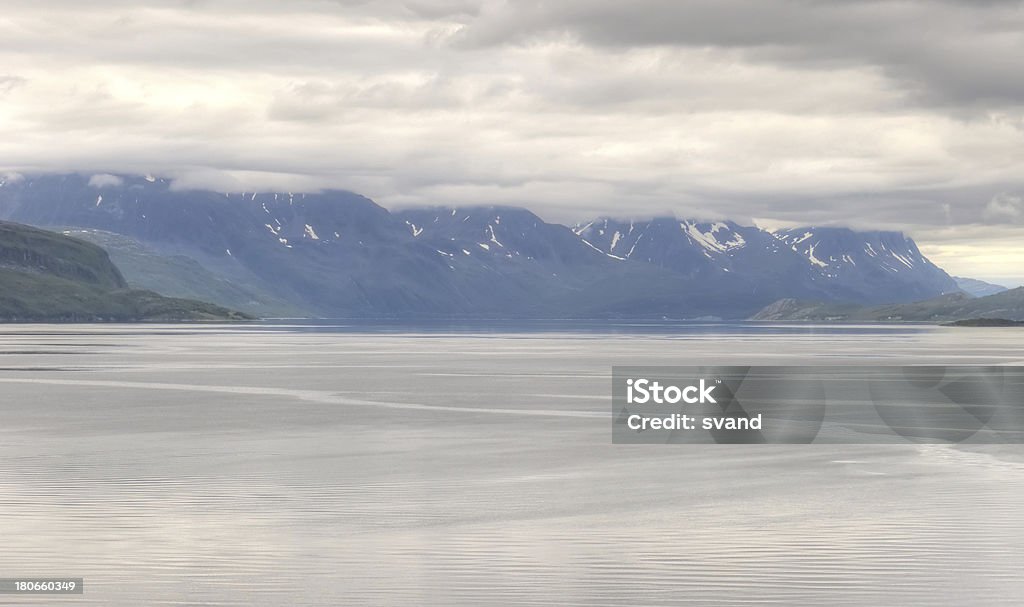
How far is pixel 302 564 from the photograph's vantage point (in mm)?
31531

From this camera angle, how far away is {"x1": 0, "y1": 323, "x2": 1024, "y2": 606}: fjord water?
29.4m

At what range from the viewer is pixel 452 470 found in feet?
169

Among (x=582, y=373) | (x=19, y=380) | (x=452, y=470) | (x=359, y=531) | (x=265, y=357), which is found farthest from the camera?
(x=265, y=357)

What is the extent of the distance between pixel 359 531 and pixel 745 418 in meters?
47.1

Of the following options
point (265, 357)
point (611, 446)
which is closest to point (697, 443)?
point (611, 446)

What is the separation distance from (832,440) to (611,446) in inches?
451

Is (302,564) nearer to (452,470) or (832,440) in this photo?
(452,470)

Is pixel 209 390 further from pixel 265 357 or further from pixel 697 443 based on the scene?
pixel 265 357

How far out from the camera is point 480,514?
39750 millimetres

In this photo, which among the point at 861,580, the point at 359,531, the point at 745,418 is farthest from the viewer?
the point at 745,418

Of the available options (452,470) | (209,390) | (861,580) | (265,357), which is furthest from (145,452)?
(265,357)

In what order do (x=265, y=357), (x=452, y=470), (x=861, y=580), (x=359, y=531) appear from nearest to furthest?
(x=861, y=580), (x=359, y=531), (x=452, y=470), (x=265, y=357)

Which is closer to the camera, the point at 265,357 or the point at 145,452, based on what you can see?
the point at 145,452

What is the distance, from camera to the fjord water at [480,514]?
2939 centimetres
